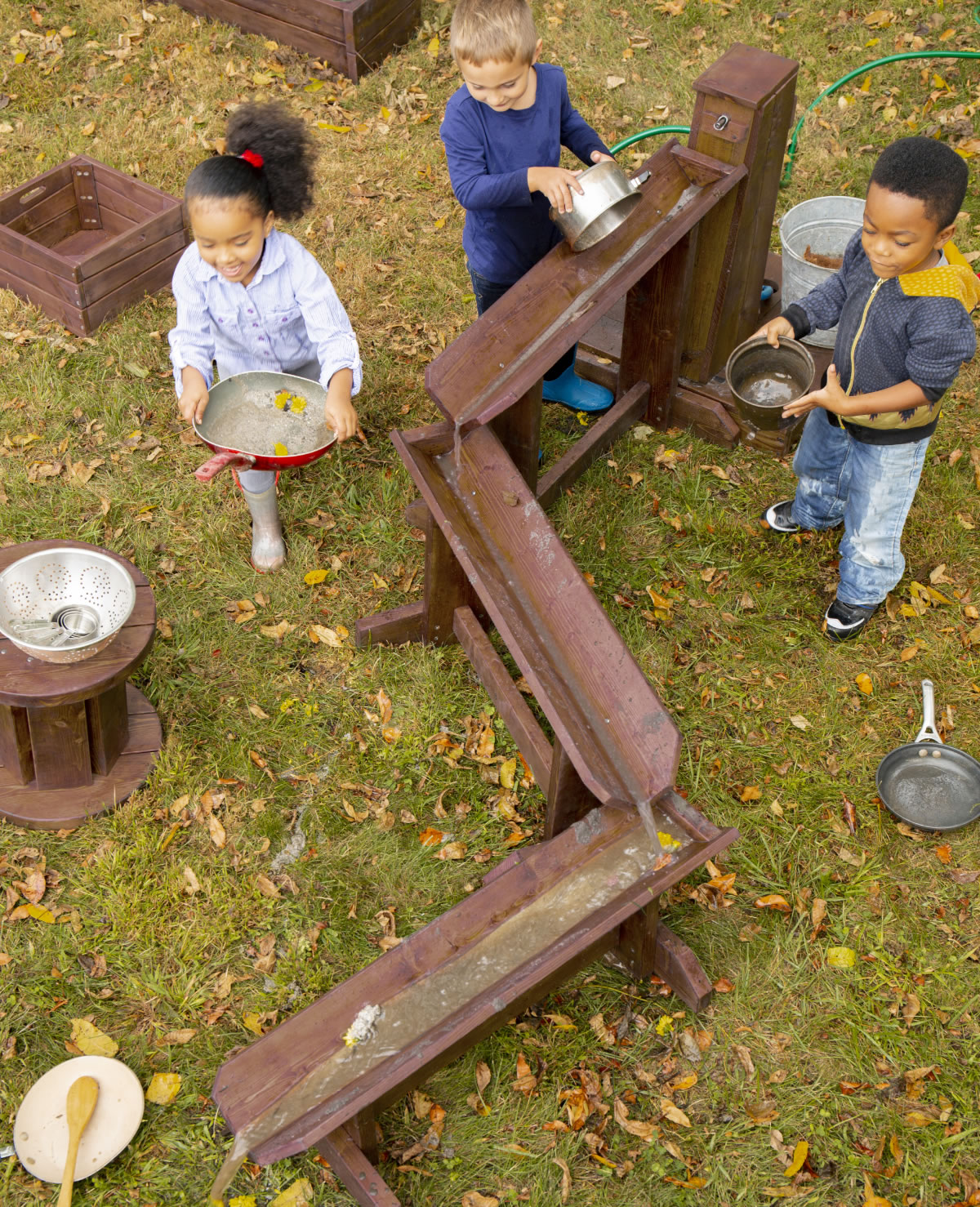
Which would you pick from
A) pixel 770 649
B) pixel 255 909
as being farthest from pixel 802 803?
pixel 255 909

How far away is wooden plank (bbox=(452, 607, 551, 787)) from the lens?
353cm

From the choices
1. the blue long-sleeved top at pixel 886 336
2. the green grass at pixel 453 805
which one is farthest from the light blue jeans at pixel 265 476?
the blue long-sleeved top at pixel 886 336

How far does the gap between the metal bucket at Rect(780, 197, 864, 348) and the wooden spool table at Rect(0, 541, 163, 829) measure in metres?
3.05

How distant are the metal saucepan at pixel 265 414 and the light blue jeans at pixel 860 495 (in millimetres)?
1878

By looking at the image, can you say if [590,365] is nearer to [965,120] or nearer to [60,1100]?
[965,120]

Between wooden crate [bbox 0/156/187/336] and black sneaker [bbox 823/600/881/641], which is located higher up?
wooden crate [bbox 0/156/187/336]

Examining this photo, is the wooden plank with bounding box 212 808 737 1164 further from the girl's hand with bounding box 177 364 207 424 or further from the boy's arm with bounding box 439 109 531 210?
the boy's arm with bounding box 439 109 531 210

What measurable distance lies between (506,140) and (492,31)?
1.46 ft

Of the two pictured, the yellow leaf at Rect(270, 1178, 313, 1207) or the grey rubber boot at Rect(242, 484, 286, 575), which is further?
the grey rubber boot at Rect(242, 484, 286, 575)

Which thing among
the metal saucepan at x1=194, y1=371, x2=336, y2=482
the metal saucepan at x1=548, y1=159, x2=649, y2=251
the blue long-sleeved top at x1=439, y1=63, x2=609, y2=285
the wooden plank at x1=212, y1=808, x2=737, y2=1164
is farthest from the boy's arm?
the wooden plank at x1=212, y1=808, x2=737, y2=1164

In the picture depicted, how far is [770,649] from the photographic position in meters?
4.29

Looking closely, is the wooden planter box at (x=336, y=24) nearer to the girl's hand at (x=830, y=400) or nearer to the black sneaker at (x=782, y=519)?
the black sneaker at (x=782, y=519)

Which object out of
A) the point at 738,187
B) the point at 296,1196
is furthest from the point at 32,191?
the point at 296,1196

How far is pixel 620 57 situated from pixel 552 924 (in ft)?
19.9
